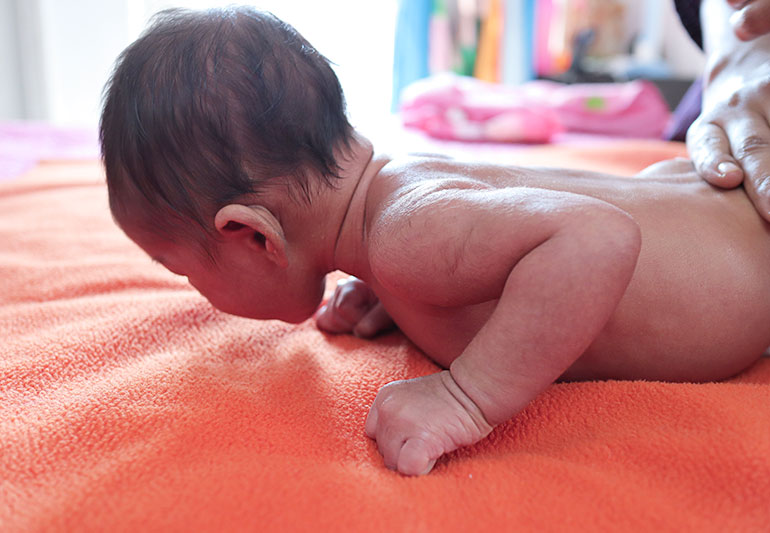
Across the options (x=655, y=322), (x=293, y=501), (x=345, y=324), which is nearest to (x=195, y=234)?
(x=345, y=324)

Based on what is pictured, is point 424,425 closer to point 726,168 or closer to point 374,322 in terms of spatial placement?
point 374,322

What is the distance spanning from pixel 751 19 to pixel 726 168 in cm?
23

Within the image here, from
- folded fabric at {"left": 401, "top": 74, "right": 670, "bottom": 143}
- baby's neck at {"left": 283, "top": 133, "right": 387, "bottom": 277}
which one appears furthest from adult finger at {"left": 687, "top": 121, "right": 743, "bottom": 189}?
folded fabric at {"left": 401, "top": 74, "right": 670, "bottom": 143}

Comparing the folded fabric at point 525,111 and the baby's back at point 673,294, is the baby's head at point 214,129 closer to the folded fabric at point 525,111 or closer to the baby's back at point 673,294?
the baby's back at point 673,294

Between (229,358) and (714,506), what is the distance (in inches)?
21.3

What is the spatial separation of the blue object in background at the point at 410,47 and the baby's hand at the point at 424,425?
10.8 feet

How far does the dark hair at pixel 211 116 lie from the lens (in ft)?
2.39

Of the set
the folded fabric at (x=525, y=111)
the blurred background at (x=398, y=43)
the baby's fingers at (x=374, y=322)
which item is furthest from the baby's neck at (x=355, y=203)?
the blurred background at (x=398, y=43)

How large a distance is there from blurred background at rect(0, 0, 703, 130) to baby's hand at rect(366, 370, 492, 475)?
118 inches

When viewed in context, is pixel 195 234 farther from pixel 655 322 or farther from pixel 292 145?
pixel 655 322

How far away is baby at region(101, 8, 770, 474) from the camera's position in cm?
59

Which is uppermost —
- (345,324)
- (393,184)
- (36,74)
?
(393,184)

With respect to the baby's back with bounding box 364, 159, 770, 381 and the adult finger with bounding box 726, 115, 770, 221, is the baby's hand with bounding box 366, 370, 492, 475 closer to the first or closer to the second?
the baby's back with bounding box 364, 159, 770, 381

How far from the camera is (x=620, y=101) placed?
2.68 metres
